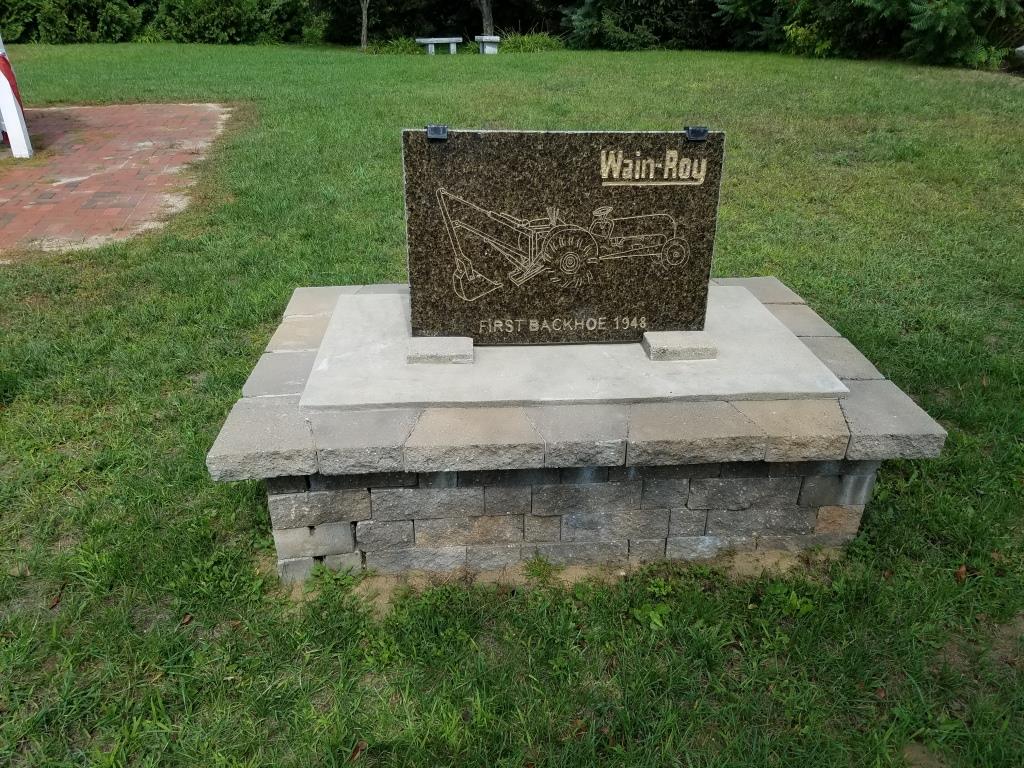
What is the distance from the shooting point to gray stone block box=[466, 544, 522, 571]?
2641 millimetres

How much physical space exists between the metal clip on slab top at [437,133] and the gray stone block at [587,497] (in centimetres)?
122

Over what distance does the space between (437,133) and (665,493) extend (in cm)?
144

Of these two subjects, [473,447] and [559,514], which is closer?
[473,447]

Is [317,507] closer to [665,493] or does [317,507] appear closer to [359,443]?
[359,443]

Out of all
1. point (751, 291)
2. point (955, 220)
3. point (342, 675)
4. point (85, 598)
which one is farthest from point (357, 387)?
point (955, 220)

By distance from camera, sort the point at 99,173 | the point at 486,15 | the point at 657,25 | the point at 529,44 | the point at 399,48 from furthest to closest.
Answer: the point at 486,15, the point at 399,48, the point at 529,44, the point at 657,25, the point at 99,173

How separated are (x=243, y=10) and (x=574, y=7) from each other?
8.99m

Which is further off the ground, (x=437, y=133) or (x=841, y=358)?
(x=437, y=133)

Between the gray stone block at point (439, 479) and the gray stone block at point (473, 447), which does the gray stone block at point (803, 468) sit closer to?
the gray stone block at point (473, 447)

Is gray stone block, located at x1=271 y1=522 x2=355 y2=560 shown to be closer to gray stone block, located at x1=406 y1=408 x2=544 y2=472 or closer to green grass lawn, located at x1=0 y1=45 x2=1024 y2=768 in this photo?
green grass lawn, located at x1=0 y1=45 x2=1024 y2=768

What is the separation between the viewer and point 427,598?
250cm

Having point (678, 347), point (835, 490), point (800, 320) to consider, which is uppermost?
point (678, 347)

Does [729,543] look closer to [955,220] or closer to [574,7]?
[955,220]

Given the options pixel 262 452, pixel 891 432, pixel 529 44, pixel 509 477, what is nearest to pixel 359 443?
pixel 262 452
